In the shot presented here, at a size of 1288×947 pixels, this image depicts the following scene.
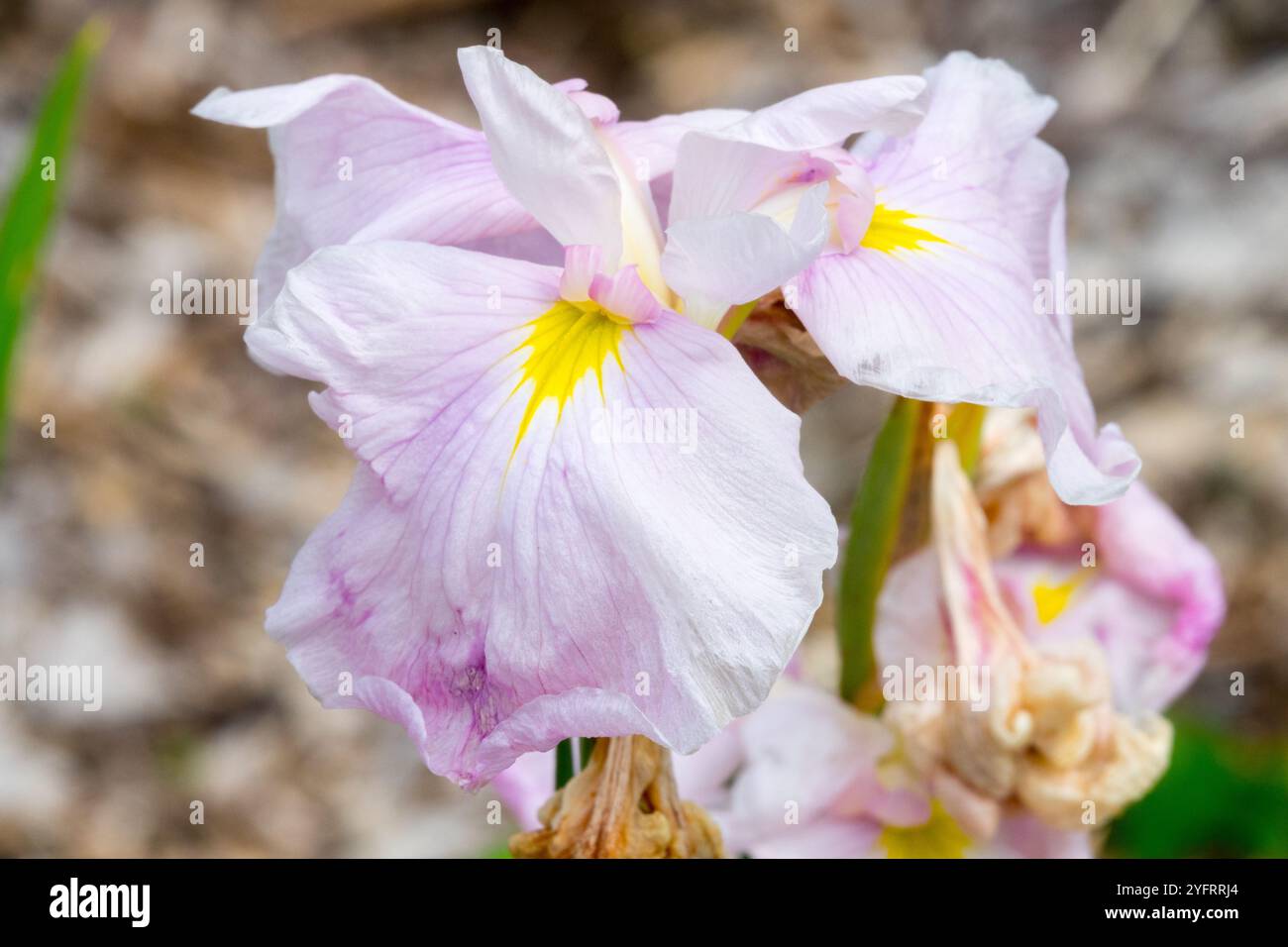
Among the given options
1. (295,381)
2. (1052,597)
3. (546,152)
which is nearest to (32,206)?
(546,152)

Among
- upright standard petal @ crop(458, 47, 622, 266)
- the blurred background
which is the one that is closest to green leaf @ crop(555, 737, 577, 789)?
upright standard petal @ crop(458, 47, 622, 266)

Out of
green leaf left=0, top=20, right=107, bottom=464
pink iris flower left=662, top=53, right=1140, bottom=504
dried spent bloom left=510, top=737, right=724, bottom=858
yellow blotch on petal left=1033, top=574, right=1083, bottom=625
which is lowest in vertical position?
dried spent bloom left=510, top=737, right=724, bottom=858

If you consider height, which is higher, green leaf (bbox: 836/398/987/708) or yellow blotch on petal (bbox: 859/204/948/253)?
yellow blotch on petal (bbox: 859/204/948/253)

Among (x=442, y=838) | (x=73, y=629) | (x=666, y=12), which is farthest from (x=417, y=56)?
(x=442, y=838)

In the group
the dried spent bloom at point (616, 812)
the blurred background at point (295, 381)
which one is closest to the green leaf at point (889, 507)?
the dried spent bloom at point (616, 812)

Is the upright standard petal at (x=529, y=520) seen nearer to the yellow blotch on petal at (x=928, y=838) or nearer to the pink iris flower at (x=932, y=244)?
the pink iris flower at (x=932, y=244)

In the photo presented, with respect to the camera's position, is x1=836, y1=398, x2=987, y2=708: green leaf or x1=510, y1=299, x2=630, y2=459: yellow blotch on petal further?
x1=836, y1=398, x2=987, y2=708: green leaf

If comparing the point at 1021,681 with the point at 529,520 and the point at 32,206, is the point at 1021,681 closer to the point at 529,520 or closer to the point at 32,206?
the point at 529,520

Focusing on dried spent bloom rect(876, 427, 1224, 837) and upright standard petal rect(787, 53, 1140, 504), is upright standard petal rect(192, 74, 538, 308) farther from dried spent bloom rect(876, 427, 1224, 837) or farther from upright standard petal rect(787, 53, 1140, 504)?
dried spent bloom rect(876, 427, 1224, 837)
